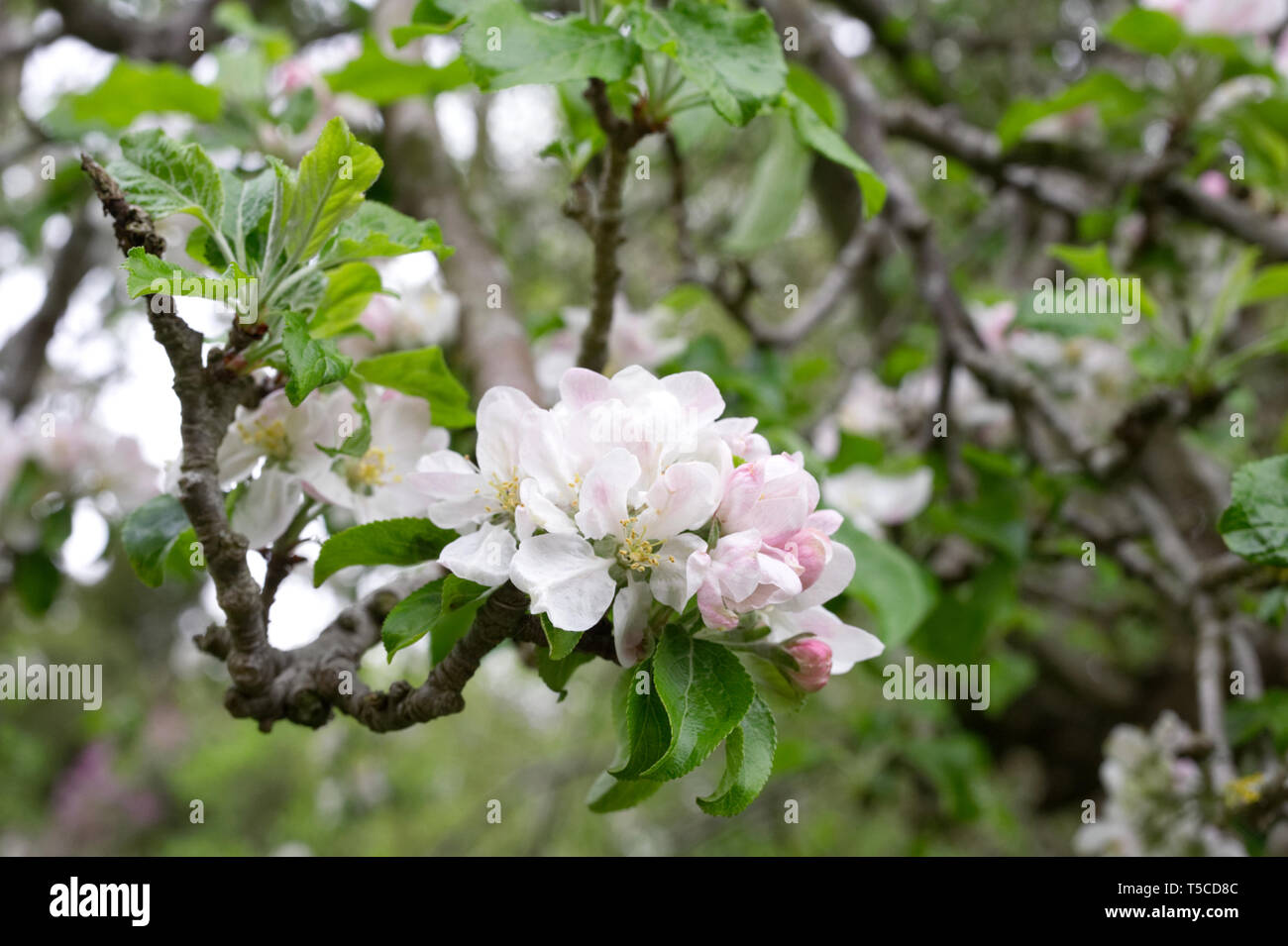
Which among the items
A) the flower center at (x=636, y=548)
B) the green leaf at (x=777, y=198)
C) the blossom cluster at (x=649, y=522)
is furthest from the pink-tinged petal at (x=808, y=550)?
the green leaf at (x=777, y=198)

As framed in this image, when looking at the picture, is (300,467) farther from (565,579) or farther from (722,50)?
(722,50)

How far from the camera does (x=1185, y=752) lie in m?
1.40

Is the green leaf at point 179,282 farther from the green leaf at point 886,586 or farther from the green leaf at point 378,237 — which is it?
the green leaf at point 886,586

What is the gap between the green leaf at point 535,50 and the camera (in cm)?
89

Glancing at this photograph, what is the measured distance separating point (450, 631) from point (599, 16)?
706 mm

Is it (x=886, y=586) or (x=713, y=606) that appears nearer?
(x=713, y=606)

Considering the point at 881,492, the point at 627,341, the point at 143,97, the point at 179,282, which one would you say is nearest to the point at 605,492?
the point at 179,282

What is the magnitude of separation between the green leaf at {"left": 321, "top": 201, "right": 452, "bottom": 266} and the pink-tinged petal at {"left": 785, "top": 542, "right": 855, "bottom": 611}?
433mm

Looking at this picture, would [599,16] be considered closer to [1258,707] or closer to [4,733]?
[1258,707]

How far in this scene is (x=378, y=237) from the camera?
2.75 ft

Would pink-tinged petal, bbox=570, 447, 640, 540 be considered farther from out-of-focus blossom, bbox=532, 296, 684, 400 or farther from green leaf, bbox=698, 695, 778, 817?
out-of-focus blossom, bbox=532, 296, 684, 400

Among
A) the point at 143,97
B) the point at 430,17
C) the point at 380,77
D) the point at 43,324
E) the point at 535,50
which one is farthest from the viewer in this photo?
the point at 43,324

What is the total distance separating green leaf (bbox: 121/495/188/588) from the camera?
92 cm

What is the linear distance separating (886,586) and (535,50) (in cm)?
77
